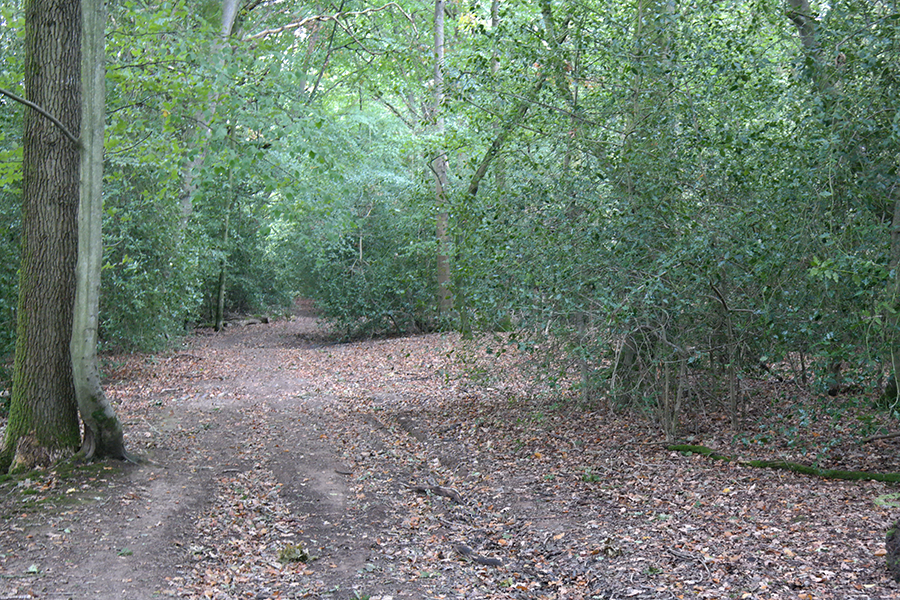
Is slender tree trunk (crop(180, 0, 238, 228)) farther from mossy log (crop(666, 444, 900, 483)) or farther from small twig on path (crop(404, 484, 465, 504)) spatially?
mossy log (crop(666, 444, 900, 483))

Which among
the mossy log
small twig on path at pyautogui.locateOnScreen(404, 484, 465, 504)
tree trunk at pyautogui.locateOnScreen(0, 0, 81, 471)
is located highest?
tree trunk at pyautogui.locateOnScreen(0, 0, 81, 471)

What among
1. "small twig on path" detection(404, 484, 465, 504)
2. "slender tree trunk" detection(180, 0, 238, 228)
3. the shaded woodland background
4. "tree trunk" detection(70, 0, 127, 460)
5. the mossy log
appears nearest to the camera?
the shaded woodland background

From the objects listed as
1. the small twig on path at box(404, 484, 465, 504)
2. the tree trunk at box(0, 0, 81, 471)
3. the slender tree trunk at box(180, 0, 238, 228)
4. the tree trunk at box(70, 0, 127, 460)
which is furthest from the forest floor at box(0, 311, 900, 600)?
the slender tree trunk at box(180, 0, 238, 228)

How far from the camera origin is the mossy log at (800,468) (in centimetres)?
589

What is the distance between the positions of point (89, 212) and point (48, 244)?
696mm

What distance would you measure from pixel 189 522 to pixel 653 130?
5.49 m

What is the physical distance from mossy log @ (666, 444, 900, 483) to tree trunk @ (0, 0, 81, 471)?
19.6 ft

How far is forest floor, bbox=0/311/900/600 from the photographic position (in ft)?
15.3

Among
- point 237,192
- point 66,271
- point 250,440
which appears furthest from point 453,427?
point 237,192

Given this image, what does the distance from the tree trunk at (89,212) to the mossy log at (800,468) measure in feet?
18.8

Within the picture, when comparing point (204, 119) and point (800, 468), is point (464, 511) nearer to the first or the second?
point (800, 468)

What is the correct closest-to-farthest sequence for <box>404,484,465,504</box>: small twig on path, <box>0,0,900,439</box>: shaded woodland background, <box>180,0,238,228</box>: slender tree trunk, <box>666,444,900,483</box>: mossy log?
<box>0,0,900,439</box>: shaded woodland background < <box>666,444,900,483</box>: mossy log < <box>404,484,465,504</box>: small twig on path < <box>180,0,238,228</box>: slender tree trunk

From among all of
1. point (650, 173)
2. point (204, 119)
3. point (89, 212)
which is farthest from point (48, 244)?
point (650, 173)

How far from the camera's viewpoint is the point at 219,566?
501cm
